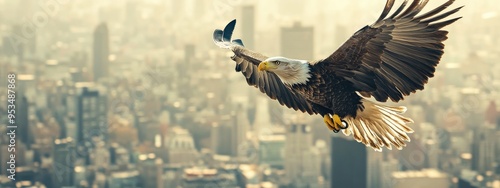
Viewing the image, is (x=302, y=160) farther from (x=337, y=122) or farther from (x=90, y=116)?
(x=337, y=122)

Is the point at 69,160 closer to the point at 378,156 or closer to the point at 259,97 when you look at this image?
the point at 259,97

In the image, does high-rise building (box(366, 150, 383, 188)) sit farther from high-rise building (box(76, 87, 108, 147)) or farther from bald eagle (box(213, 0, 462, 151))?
bald eagle (box(213, 0, 462, 151))

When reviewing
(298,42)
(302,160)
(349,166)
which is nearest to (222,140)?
(302,160)

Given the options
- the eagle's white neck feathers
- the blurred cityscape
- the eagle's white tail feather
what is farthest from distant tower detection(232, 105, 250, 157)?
the eagle's white neck feathers

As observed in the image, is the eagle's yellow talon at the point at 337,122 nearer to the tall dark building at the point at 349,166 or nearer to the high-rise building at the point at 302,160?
the tall dark building at the point at 349,166

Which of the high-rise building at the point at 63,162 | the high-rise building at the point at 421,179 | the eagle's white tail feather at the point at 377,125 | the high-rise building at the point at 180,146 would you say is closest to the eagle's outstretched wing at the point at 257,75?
the eagle's white tail feather at the point at 377,125
